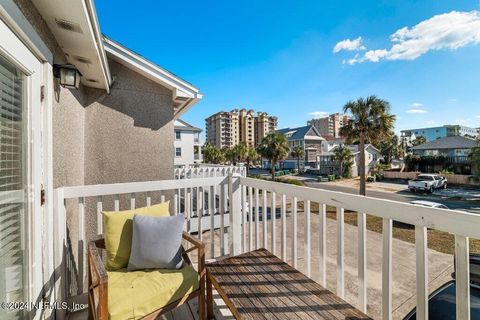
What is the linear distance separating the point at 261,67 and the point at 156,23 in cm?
943

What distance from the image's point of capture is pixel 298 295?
1.50m

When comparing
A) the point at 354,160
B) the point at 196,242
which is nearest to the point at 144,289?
the point at 196,242

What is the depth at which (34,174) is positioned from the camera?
1.67m

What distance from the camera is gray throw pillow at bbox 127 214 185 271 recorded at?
1854mm

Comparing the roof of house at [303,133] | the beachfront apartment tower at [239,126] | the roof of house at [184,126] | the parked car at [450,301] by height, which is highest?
the beachfront apartment tower at [239,126]

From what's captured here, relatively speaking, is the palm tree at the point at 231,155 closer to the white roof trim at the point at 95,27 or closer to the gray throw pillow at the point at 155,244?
the white roof trim at the point at 95,27

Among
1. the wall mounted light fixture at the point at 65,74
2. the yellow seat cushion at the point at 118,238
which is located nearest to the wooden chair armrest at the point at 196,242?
the yellow seat cushion at the point at 118,238

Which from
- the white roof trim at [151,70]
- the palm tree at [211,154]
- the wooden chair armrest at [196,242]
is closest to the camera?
the wooden chair armrest at [196,242]

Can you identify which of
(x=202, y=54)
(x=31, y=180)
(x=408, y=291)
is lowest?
(x=408, y=291)

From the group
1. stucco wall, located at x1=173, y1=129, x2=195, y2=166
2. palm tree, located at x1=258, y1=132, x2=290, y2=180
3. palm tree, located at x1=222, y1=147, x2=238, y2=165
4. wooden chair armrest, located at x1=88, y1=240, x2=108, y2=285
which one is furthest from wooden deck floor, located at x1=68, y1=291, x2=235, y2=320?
palm tree, located at x1=222, y1=147, x2=238, y2=165

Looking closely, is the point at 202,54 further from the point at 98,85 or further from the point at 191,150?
the point at 191,150

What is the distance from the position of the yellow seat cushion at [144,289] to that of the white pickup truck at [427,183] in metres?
28.4

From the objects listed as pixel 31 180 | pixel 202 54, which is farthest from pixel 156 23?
pixel 31 180

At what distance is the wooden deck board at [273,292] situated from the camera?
4.37 feet
